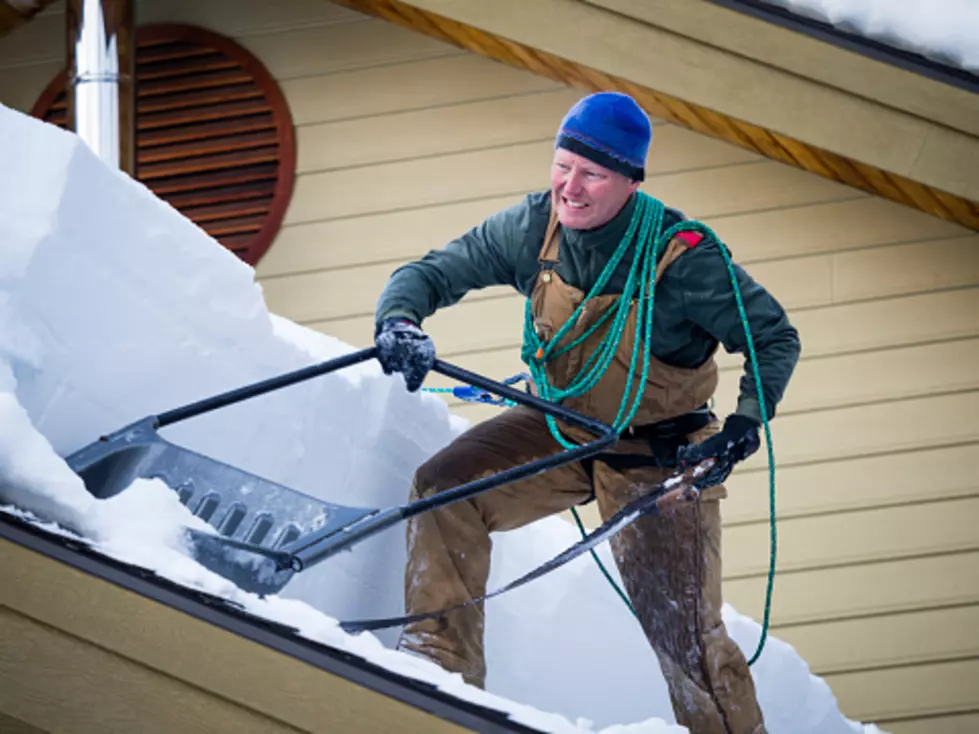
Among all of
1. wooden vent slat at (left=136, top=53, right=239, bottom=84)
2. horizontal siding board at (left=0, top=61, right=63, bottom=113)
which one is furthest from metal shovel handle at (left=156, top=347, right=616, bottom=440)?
horizontal siding board at (left=0, top=61, right=63, bottom=113)

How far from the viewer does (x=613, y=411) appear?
12.4 ft

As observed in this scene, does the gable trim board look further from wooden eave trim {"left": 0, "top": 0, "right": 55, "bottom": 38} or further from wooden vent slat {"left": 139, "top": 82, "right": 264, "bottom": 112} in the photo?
wooden eave trim {"left": 0, "top": 0, "right": 55, "bottom": 38}

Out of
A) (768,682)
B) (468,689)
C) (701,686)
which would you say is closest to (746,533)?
A: (768,682)

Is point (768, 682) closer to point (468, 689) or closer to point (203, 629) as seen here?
point (468, 689)

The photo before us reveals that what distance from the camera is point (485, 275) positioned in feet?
12.7

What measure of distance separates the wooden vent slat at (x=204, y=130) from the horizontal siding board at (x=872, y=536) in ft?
7.66

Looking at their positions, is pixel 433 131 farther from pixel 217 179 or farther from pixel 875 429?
pixel 875 429

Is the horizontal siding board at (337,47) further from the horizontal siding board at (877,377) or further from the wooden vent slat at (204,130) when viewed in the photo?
the horizontal siding board at (877,377)

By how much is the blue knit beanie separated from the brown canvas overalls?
22 centimetres

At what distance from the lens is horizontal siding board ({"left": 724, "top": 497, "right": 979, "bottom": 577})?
5289mm

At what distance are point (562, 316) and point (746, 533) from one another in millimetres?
1883

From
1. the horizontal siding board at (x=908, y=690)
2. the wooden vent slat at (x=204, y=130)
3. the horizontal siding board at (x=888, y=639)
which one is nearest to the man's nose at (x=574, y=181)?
the horizontal siding board at (x=888, y=639)

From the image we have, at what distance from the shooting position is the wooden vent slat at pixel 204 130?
19.7 ft

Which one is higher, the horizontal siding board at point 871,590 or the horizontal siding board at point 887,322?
the horizontal siding board at point 887,322
